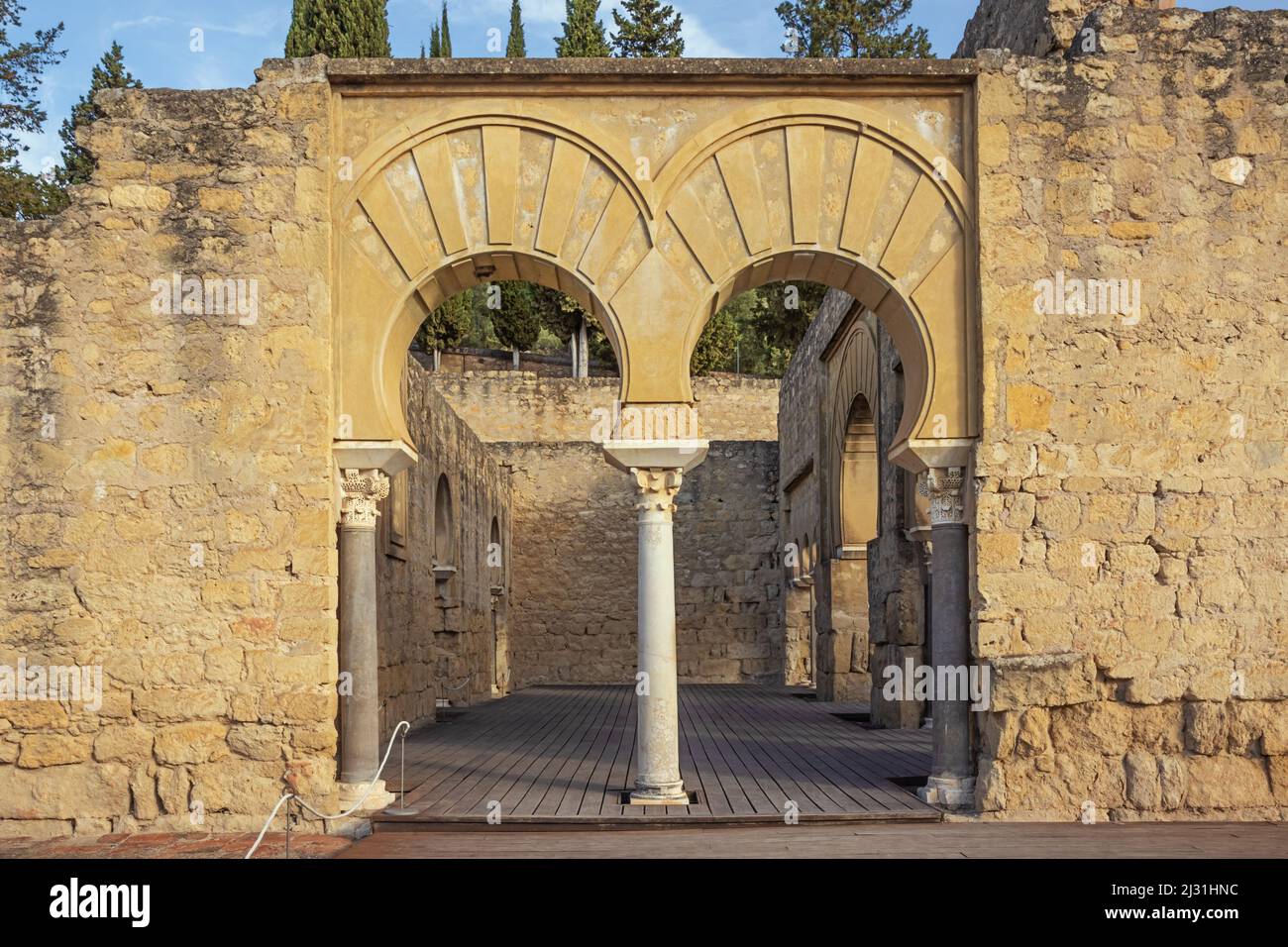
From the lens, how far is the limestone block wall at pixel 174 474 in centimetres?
719

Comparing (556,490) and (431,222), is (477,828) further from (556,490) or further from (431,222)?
(556,490)

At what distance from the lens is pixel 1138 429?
293 inches

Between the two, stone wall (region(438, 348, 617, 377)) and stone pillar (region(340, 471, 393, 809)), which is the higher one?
stone wall (region(438, 348, 617, 377))

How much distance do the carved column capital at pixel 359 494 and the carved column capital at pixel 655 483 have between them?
153 centimetres

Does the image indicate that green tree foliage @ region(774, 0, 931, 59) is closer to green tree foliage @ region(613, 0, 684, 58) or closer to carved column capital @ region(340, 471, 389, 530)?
green tree foliage @ region(613, 0, 684, 58)

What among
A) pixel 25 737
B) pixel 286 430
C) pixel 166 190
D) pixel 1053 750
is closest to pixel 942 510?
pixel 1053 750

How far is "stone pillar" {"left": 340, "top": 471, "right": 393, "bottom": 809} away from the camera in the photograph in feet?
24.8

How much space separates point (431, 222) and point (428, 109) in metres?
0.69

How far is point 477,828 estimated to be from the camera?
711cm

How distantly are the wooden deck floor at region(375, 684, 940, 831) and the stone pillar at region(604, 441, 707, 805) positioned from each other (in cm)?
22

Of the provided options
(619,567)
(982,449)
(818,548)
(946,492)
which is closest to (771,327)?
(619,567)

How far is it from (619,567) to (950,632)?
1473cm

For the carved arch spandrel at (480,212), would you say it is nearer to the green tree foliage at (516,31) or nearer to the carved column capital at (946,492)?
the carved column capital at (946,492)

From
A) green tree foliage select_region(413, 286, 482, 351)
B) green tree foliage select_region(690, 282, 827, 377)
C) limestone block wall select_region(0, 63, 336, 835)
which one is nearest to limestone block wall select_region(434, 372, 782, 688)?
green tree foliage select_region(690, 282, 827, 377)
